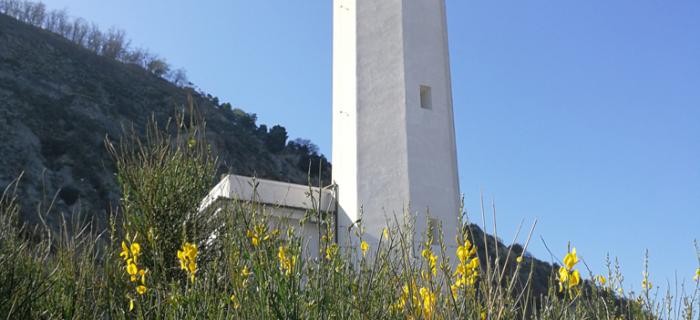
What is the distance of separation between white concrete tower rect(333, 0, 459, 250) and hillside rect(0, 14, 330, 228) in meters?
12.2

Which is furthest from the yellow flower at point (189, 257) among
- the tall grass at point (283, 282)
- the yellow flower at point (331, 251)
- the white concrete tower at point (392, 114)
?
the white concrete tower at point (392, 114)

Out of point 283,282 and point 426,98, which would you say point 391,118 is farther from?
point 283,282

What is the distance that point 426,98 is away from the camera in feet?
35.6

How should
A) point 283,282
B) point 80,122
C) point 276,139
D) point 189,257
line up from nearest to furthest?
point 283,282 < point 189,257 < point 80,122 < point 276,139

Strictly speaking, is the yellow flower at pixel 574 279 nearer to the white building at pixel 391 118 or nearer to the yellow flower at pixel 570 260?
the yellow flower at pixel 570 260

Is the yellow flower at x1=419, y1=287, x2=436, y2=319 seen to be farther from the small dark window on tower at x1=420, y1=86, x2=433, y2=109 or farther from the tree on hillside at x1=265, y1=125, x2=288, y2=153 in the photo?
the tree on hillside at x1=265, y1=125, x2=288, y2=153

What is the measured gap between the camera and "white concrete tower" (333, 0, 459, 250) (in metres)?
10.1

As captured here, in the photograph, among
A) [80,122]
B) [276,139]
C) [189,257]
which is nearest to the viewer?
[189,257]

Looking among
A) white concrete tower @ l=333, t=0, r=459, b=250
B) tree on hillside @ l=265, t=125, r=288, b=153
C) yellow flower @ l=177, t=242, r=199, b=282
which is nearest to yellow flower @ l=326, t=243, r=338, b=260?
yellow flower @ l=177, t=242, r=199, b=282

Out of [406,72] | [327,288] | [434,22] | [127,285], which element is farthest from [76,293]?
[434,22]

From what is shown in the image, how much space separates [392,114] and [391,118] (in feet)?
0.21

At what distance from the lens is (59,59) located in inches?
1550

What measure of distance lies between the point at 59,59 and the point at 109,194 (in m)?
14.7

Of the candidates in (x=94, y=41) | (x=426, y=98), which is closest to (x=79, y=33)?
(x=94, y=41)
